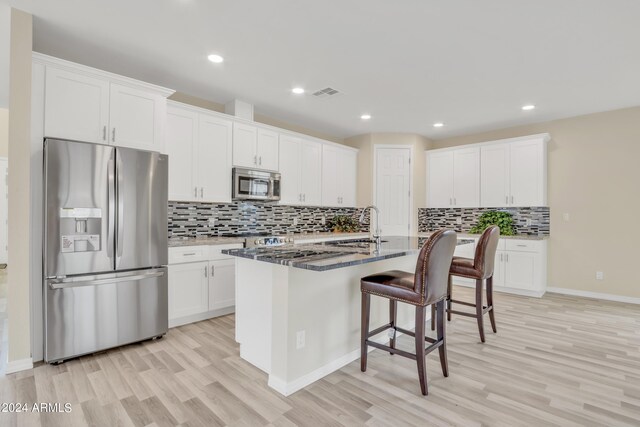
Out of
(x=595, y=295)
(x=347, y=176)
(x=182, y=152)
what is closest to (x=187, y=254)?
(x=182, y=152)

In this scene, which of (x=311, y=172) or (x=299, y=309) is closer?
(x=299, y=309)

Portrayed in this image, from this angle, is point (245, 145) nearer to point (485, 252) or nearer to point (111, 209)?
point (111, 209)

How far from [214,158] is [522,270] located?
4.63 metres

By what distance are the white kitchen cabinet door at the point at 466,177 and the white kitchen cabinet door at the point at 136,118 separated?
4.76 m

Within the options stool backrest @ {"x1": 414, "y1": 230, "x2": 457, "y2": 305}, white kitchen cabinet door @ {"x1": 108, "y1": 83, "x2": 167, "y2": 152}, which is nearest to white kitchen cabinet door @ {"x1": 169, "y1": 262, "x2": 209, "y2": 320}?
white kitchen cabinet door @ {"x1": 108, "y1": 83, "x2": 167, "y2": 152}

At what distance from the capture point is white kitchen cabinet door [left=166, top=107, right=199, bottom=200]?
3625 millimetres

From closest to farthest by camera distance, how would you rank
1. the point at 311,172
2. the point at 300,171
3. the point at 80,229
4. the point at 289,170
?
the point at 80,229, the point at 289,170, the point at 300,171, the point at 311,172

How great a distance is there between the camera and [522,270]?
4812mm

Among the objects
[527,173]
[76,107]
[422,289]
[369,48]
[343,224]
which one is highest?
[369,48]

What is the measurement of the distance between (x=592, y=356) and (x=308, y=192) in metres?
3.84

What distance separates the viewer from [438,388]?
2211 millimetres

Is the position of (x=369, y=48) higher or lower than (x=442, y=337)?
higher

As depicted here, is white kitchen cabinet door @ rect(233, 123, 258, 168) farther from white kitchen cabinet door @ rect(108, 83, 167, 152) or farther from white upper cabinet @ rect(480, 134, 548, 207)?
white upper cabinet @ rect(480, 134, 548, 207)

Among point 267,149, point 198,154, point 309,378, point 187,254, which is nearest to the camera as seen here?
point 309,378
